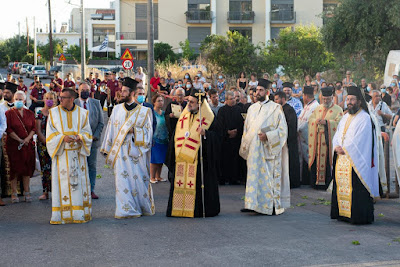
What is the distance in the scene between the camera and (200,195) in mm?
11078

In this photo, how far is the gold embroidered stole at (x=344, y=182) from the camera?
34.6ft

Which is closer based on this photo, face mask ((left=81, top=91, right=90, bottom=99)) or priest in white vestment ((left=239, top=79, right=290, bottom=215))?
priest in white vestment ((left=239, top=79, right=290, bottom=215))

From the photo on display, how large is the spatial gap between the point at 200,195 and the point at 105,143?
1716 mm

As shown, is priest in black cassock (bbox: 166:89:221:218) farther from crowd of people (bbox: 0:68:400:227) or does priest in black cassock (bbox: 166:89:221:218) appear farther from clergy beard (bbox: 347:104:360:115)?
clergy beard (bbox: 347:104:360:115)

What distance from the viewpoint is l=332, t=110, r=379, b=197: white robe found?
10.5 metres

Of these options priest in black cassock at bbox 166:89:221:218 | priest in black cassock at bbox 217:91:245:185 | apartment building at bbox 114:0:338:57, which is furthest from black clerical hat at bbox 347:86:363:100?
apartment building at bbox 114:0:338:57

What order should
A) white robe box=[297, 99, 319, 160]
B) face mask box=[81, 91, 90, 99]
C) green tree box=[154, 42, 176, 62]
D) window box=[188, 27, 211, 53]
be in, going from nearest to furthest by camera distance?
face mask box=[81, 91, 90, 99]
white robe box=[297, 99, 319, 160]
green tree box=[154, 42, 176, 62]
window box=[188, 27, 211, 53]

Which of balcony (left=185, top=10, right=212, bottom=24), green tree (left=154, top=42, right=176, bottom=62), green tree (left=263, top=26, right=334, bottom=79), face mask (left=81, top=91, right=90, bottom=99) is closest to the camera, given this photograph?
face mask (left=81, top=91, right=90, bottom=99)

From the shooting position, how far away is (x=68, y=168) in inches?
416

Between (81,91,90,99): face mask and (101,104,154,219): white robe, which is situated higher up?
(81,91,90,99): face mask

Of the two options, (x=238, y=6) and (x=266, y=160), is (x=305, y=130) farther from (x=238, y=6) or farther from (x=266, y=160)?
(x=238, y=6)

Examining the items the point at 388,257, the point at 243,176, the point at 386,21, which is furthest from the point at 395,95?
the point at 388,257

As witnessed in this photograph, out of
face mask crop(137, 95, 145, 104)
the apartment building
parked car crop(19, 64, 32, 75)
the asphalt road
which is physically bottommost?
the asphalt road

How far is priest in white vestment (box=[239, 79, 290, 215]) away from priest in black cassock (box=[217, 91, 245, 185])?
11.6ft
